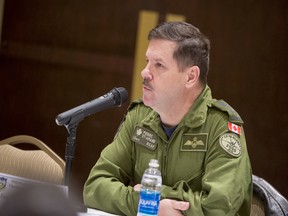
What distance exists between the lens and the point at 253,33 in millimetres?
4531

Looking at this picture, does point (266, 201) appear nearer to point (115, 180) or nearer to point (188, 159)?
point (188, 159)

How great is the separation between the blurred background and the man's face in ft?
7.33

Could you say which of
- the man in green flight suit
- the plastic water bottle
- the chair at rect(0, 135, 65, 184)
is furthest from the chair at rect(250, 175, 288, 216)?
the chair at rect(0, 135, 65, 184)

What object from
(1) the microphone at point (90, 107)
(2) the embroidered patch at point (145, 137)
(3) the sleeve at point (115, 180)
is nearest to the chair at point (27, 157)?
(3) the sleeve at point (115, 180)

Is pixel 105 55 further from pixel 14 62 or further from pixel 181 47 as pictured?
pixel 181 47

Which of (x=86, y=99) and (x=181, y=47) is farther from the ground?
(x=181, y=47)

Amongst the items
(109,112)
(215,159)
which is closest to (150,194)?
(215,159)

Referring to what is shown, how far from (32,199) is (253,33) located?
4.09 metres

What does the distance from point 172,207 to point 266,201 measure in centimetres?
42

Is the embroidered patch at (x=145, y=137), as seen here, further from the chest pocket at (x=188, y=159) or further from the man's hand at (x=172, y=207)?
the man's hand at (x=172, y=207)

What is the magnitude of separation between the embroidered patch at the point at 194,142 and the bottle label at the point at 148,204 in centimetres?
39

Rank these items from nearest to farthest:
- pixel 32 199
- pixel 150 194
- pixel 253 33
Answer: pixel 32 199 < pixel 150 194 < pixel 253 33

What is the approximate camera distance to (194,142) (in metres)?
2.21

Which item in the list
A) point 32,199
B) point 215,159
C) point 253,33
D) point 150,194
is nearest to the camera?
point 32,199
